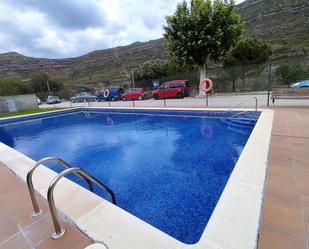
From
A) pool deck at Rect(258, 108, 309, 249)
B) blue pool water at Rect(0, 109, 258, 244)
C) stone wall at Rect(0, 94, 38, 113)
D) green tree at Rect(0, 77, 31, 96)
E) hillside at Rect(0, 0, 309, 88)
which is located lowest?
blue pool water at Rect(0, 109, 258, 244)

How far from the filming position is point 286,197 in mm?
1939

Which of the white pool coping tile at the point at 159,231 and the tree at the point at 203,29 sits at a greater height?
the tree at the point at 203,29

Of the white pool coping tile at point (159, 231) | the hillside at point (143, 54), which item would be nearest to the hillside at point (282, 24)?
the hillside at point (143, 54)

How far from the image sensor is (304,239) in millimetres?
1449

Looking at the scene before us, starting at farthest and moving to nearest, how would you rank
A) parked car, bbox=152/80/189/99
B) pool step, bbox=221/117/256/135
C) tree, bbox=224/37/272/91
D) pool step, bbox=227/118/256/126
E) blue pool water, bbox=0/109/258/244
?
tree, bbox=224/37/272/91, parked car, bbox=152/80/189/99, pool step, bbox=227/118/256/126, pool step, bbox=221/117/256/135, blue pool water, bbox=0/109/258/244

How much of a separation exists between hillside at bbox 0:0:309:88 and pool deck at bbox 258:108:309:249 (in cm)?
2621

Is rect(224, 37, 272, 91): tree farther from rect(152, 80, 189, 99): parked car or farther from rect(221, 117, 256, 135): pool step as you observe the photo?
rect(221, 117, 256, 135): pool step

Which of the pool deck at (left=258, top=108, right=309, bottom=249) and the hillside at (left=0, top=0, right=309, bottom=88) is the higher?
the hillside at (left=0, top=0, right=309, bottom=88)

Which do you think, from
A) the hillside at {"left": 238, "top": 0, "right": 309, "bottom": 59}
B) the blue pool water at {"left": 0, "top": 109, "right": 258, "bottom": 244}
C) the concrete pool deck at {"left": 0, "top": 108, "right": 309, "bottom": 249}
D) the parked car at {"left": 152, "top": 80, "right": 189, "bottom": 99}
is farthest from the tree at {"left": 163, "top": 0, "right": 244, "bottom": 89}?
the hillside at {"left": 238, "top": 0, "right": 309, "bottom": 59}

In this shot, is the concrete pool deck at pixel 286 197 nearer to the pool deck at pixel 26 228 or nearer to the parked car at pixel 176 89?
the pool deck at pixel 26 228

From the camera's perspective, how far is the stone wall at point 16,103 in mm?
13781

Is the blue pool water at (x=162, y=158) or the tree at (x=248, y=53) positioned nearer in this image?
the blue pool water at (x=162, y=158)

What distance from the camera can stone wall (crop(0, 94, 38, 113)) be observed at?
1378 centimetres

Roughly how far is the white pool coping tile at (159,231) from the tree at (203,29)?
37.7ft
